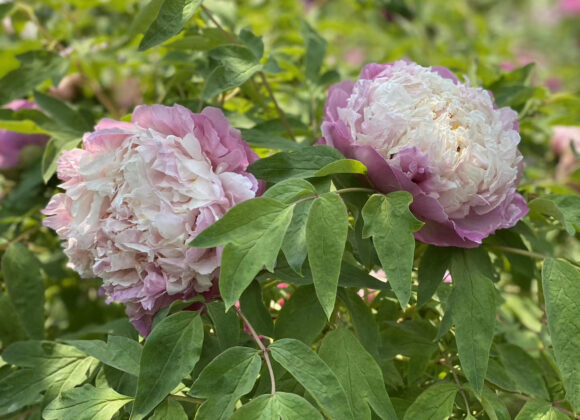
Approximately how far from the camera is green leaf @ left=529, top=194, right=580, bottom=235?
65 cm

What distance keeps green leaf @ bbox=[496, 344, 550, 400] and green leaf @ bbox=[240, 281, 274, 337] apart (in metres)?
0.26

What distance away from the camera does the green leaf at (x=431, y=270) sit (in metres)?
0.65

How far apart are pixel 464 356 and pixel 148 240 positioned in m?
0.31

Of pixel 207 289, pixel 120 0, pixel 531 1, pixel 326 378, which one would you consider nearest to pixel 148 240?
pixel 207 289

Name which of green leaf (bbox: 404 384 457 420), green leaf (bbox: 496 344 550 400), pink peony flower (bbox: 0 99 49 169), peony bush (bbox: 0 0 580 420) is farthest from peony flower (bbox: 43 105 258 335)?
pink peony flower (bbox: 0 99 49 169)

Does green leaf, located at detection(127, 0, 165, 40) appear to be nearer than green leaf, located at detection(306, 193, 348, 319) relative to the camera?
No

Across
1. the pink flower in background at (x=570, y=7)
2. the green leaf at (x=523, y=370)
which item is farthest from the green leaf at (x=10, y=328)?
the pink flower in background at (x=570, y=7)

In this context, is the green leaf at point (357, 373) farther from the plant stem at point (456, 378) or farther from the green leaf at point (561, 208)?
the green leaf at point (561, 208)

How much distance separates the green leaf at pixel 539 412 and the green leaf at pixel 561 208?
0.17m

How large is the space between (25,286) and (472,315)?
1.78 ft

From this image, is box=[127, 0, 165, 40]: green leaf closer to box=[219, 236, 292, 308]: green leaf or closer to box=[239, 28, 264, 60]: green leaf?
box=[239, 28, 264, 60]: green leaf

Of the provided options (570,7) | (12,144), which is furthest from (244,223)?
(570,7)

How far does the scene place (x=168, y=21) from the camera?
664mm

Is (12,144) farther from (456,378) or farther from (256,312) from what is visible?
(456,378)
